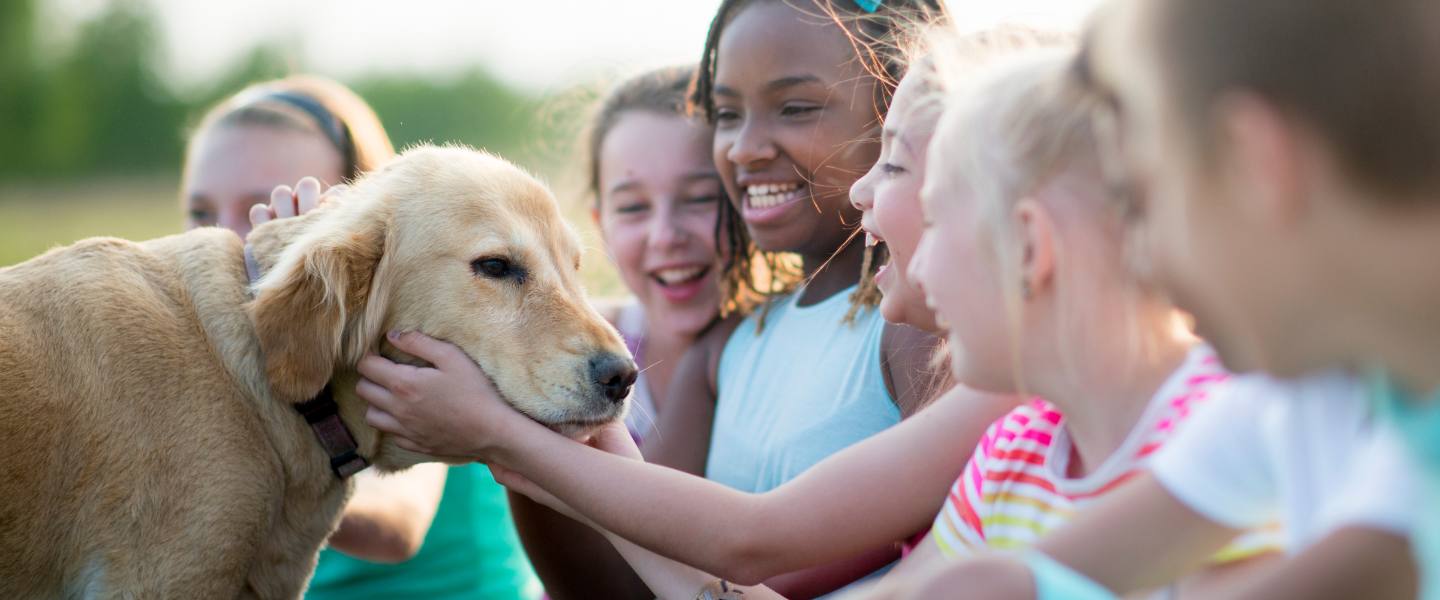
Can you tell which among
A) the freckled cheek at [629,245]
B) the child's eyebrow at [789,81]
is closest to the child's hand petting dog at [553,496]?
the child's eyebrow at [789,81]

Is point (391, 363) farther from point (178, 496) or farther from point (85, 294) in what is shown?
point (85, 294)

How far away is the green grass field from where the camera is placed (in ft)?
57.2

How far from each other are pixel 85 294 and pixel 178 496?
532 mm

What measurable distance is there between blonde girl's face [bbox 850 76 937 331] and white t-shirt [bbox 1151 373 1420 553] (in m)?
0.94

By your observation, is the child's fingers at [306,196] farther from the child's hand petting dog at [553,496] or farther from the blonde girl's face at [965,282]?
the blonde girl's face at [965,282]

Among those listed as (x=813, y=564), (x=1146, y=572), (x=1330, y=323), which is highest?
(x=1330, y=323)

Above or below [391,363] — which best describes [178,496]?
A: below

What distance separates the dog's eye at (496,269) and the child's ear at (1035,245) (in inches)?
58.7

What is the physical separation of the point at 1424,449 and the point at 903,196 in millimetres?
1382

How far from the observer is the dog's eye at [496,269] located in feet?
9.46

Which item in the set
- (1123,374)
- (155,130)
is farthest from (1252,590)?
(155,130)

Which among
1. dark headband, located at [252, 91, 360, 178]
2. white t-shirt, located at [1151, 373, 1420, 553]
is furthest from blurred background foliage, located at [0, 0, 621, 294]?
white t-shirt, located at [1151, 373, 1420, 553]

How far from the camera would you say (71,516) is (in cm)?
254

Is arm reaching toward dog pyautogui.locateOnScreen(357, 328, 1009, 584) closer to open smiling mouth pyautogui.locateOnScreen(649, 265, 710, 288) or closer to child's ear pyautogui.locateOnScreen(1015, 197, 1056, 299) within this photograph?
child's ear pyautogui.locateOnScreen(1015, 197, 1056, 299)
